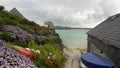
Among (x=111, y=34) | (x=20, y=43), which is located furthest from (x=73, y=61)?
(x=20, y=43)

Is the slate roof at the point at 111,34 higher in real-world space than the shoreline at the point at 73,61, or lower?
higher

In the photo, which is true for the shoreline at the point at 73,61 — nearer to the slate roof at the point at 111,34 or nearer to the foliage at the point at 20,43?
the slate roof at the point at 111,34

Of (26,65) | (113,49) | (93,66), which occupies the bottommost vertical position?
(93,66)

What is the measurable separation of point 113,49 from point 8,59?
9.13 m

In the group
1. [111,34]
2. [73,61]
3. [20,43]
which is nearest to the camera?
[20,43]

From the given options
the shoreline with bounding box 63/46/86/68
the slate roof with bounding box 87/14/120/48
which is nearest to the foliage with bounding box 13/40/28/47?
the shoreline with bounding box 63/46/86/68

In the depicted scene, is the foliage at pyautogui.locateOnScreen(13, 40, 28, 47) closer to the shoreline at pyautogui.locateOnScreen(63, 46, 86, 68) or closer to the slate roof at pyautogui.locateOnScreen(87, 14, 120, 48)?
the shoreline at pyautogui.locateOnScreen(63, 46, 86, 68)

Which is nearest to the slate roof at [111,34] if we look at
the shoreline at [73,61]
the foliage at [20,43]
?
the shoreline at [73,61]

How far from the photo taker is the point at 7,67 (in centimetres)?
556

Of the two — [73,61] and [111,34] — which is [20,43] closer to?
[111,34]

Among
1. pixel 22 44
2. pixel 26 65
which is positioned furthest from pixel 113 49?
pixel 26 65

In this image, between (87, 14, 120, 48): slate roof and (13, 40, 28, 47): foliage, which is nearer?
(87, 14, 120, 48): slate roof

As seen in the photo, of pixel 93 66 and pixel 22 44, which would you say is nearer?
pixel 93 66

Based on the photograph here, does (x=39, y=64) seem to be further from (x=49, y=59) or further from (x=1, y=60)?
(x=1, y=60)
